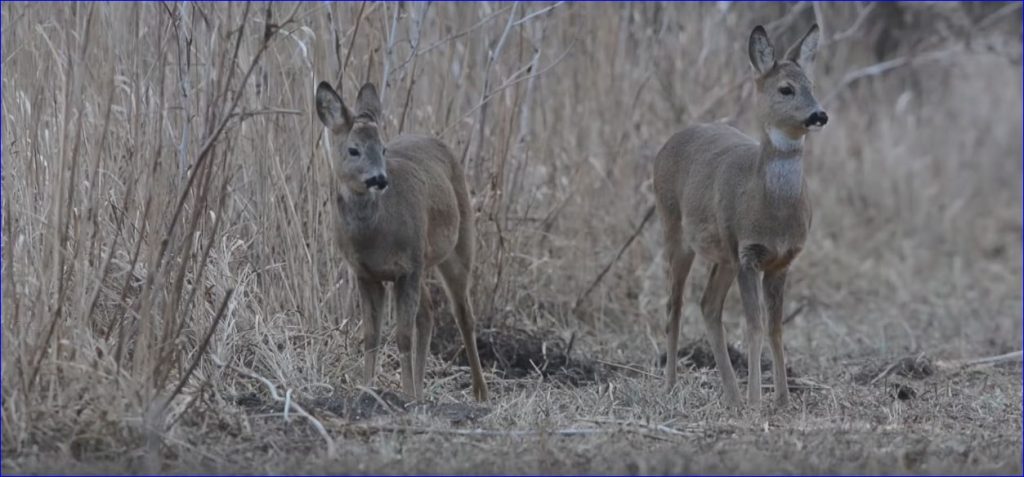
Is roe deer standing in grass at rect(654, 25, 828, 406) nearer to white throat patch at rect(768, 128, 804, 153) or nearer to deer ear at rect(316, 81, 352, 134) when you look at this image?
white throat patch at rect(768, 128, 804, 153)

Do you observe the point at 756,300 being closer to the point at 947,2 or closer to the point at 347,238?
the point at 347,238

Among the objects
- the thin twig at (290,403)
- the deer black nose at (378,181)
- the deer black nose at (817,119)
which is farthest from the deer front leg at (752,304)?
the thin twig at (290,403)

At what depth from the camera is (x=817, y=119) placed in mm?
7516

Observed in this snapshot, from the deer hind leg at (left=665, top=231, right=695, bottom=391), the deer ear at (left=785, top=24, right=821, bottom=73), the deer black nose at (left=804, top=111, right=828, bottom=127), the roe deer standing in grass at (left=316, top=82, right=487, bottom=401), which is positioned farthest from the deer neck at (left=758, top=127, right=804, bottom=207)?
the roe deer standing in grass at (left=316, top=82, right=487, bottom=401)

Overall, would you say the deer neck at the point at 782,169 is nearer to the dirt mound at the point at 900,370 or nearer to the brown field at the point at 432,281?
the brown field at the point at 432,281

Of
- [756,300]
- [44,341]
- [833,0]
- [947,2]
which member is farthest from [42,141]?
[833,0]

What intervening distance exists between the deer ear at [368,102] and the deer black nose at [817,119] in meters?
1.98

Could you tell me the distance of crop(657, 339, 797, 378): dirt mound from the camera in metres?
9.24

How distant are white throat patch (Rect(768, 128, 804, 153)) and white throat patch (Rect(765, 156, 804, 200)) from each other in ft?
0.17

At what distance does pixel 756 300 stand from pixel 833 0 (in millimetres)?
7430

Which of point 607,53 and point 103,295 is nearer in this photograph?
point 103,295

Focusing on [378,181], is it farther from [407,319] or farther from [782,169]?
[782,169]

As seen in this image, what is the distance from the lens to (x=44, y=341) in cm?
605

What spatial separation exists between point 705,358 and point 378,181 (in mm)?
3184
